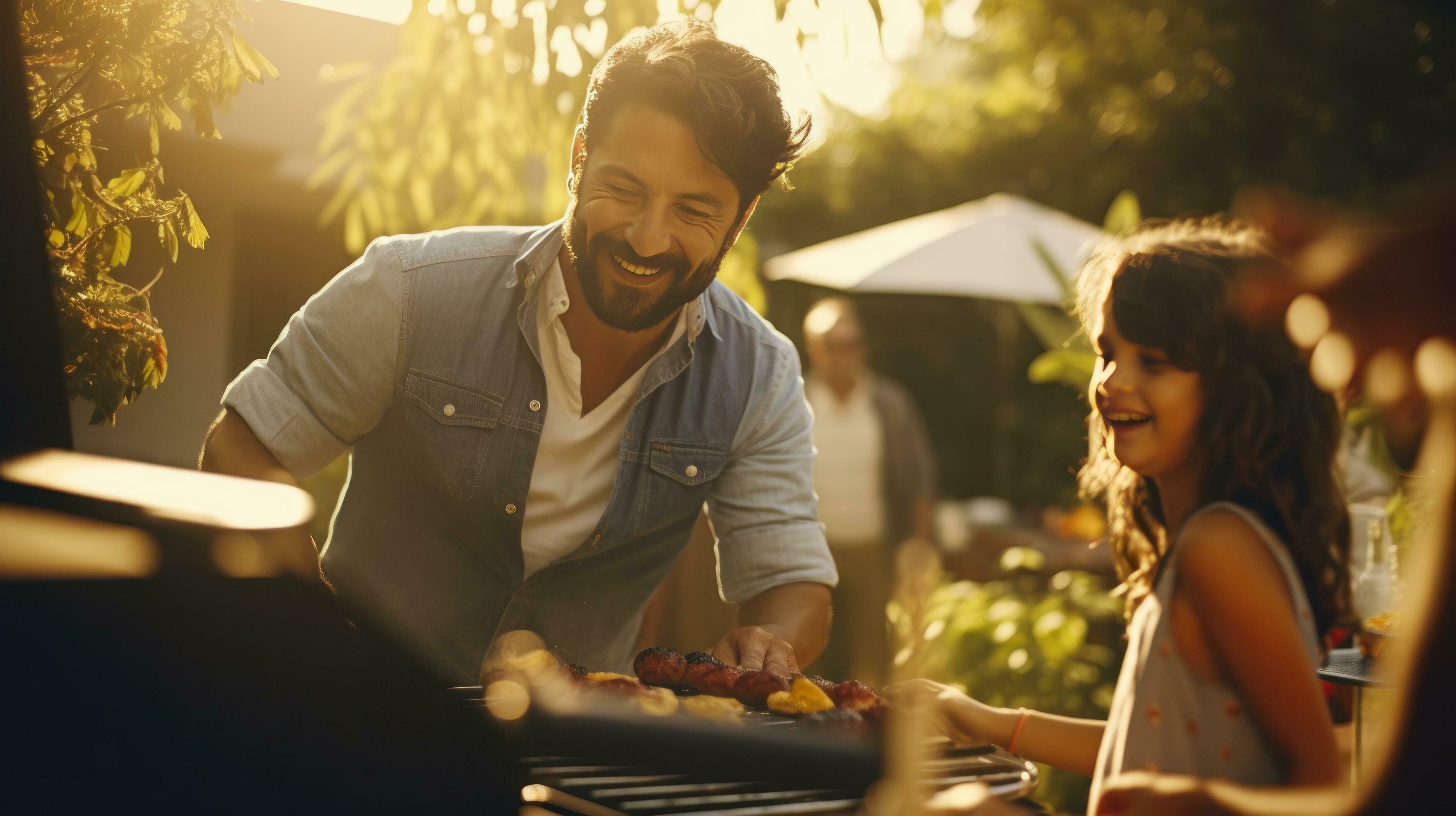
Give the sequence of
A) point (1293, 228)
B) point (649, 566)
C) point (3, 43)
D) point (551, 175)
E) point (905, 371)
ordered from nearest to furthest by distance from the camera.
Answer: point (1293, 228)
point (3, 43)
point (649, 566)
point (551, 175)
point (905, 371)

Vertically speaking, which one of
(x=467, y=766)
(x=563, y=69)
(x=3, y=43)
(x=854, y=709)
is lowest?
(x=854, y=709)

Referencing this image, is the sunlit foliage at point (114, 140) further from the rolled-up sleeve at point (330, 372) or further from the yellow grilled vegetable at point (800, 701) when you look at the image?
the yellow grilled vegetable at point (800, 701)

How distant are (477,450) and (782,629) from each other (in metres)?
0.66

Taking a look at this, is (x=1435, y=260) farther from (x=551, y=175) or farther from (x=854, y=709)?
(x=551, y=175)

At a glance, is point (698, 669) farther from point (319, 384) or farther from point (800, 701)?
point (319, 384)

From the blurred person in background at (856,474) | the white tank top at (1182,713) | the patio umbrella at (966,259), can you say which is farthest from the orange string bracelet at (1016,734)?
the patio umbrella at (966,259)

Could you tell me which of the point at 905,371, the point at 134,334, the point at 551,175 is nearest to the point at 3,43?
the point at 134,334

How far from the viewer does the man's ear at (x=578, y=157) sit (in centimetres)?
219

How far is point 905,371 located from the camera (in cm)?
1293

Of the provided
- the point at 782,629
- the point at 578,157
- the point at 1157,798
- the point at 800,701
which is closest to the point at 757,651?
the point at 782,629

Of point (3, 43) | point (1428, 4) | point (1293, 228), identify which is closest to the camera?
point (1293, 228)

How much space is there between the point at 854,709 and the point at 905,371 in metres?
11.5

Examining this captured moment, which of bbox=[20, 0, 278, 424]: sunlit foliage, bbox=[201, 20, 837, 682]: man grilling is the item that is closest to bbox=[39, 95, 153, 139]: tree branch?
bbox=[20, 0, 278, 424]: sunlit foliage

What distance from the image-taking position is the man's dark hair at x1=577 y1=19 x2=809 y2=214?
2055mm
